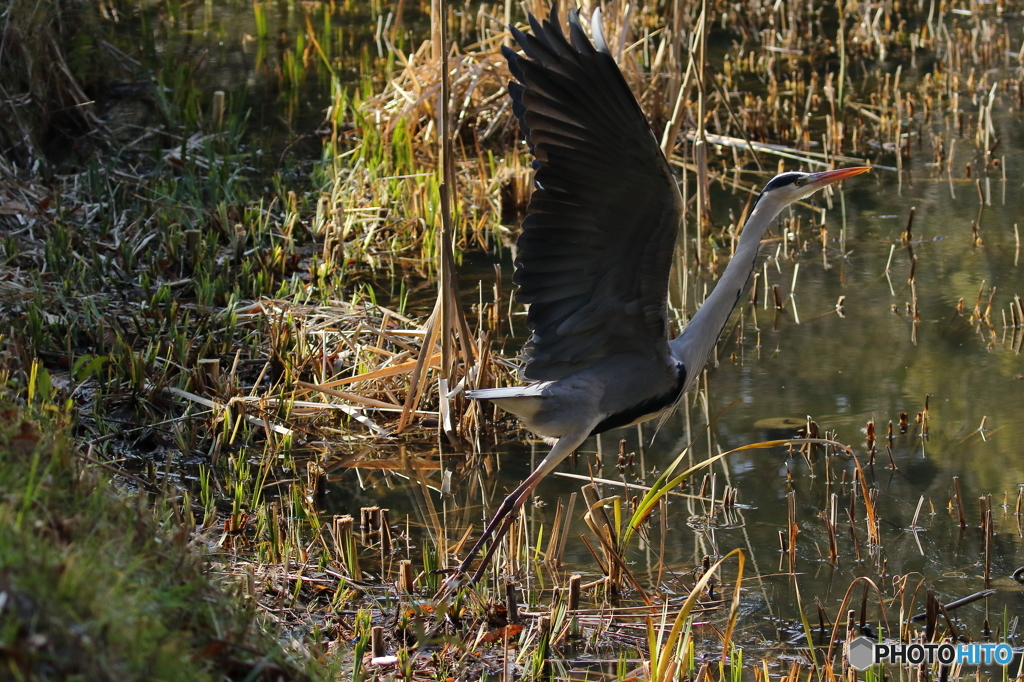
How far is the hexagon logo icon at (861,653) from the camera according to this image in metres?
3.36

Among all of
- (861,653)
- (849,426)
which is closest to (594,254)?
(861,653)

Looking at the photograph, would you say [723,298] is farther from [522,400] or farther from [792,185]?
[522,400]

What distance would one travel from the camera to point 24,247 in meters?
6.22

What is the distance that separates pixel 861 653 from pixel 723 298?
3.98ft

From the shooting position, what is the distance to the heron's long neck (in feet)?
12.7

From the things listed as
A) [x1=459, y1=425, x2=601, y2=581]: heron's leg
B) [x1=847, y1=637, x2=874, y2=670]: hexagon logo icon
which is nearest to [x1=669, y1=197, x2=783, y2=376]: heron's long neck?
[x1=459, y1=425, x2=601, y2=581]: heron's leg

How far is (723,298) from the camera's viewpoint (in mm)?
3906

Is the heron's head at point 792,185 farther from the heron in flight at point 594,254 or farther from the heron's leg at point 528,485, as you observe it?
the heron's leg at point 528,485

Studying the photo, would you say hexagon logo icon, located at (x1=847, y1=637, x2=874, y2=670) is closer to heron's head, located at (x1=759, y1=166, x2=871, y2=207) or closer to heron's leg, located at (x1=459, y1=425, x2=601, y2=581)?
heron's leg, located at (x1=459, y1=425, x2=601, y2=581)

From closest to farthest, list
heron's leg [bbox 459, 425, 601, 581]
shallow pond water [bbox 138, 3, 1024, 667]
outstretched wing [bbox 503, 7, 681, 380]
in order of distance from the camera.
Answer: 1. outstretched wing [bbox 503, 7, 681, 380]
2. heron's leg [bbox 459, 425, 601, 581]
3. shallow pond water [bbox 138, 3, 1024, 667]

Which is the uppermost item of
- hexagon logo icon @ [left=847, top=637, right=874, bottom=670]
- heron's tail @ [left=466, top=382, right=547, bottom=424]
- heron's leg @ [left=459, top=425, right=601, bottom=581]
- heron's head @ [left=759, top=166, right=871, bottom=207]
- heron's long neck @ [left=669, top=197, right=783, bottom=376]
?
heron's head @ [left=759, top=166, right=871, bottom=207]

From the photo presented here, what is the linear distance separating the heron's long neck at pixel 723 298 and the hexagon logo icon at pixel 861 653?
105 centimetres

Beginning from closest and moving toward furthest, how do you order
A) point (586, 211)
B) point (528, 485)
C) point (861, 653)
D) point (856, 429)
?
1. point (861, 653)
2. point (586, 211)
3. point (528, 485)
4. point (856, 429)

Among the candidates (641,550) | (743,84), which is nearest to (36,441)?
(641,550)
